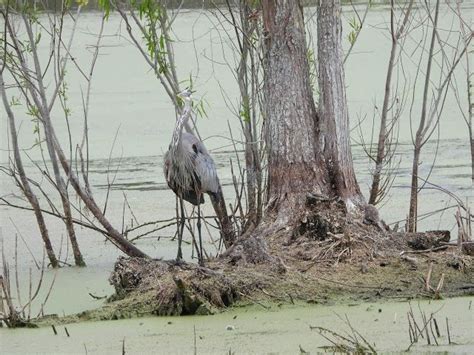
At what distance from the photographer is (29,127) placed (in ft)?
37.1

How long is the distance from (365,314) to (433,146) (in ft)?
16.6

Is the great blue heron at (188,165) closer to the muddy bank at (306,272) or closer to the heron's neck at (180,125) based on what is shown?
the heron's neck at (180,125)

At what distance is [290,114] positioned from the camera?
20.6ft

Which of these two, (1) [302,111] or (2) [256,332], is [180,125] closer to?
(1) [302,111]

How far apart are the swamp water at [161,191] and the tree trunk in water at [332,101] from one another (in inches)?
31.9

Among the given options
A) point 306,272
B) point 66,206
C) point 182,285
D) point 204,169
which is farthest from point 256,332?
point 66,206

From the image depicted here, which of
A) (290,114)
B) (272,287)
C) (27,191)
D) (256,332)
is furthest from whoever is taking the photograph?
(27,191)

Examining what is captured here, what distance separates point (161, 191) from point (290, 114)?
2785 millimetres

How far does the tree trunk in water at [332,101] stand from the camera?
6.28 metres

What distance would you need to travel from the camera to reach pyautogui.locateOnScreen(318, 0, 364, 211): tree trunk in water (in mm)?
6277

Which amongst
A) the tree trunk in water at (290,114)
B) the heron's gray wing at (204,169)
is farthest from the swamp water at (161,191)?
the tree trunk in water at (290,114)

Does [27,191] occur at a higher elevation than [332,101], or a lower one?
lower

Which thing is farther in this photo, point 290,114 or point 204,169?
point 204,169

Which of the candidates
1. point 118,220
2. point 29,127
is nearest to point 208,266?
point 118,220
